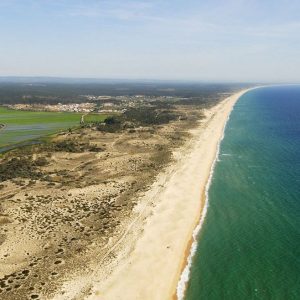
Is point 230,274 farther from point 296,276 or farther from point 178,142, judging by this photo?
point 178,142

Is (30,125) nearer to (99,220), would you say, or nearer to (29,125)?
(29,125)

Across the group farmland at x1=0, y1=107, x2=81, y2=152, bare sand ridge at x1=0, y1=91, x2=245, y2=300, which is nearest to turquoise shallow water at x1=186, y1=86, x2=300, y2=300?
bare sand ridge at x1=0, y1=91, x2=245, y2=300

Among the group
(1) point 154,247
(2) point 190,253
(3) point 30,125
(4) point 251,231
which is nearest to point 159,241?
(1) point 154,247

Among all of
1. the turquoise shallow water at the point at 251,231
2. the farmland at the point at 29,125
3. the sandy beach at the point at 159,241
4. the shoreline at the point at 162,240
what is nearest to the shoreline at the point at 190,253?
the shoreline at the point at 162,240

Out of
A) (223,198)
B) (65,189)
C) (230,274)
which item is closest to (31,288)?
(230,274)

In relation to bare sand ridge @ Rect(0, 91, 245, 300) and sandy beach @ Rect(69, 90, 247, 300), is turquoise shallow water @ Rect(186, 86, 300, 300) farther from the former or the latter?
bare sand ridge @ Rect(0, 91, 245, 300)
